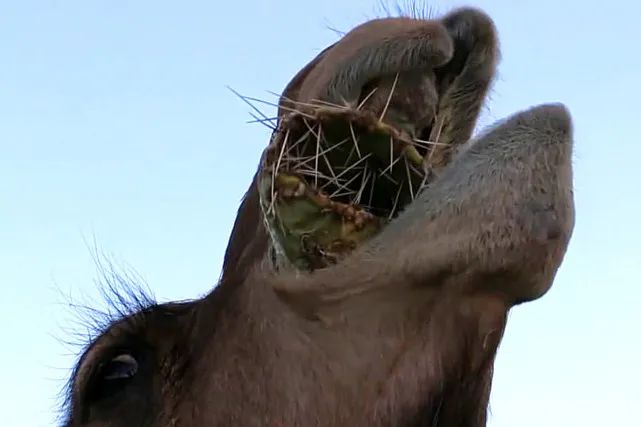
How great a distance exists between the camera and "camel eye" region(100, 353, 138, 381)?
3727mm

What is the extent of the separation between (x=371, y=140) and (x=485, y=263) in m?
0.49

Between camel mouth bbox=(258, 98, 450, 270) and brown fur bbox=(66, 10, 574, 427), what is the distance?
74mm

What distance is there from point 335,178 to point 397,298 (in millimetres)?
364

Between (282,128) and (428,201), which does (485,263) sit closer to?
(428,201)

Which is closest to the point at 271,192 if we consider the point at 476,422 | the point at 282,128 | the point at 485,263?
the point at 282,128

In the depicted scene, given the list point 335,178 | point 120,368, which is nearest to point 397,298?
point 335,178

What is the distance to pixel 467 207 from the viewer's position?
284cm

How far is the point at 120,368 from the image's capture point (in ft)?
12.3

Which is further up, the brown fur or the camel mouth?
the camel mouth

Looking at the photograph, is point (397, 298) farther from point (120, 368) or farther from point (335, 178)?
point (120, 368)

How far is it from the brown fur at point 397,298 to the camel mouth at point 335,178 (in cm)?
7

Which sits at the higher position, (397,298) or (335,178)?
(335,178)

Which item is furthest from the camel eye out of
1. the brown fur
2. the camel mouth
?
the camel mouth

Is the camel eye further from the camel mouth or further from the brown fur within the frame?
the camel mouth
